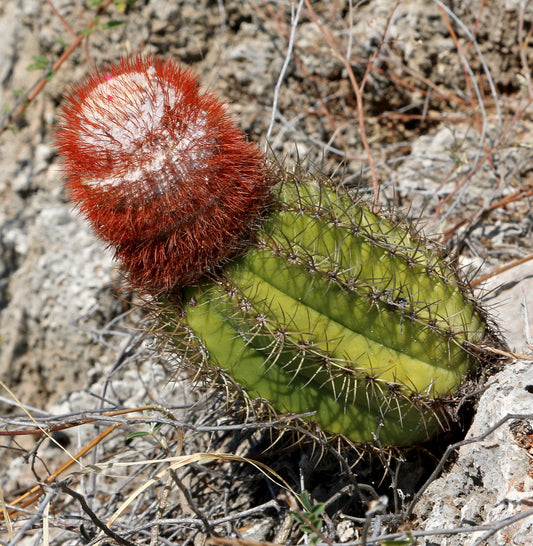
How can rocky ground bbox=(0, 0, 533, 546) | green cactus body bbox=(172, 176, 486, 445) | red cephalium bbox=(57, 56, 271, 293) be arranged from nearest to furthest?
red cephalium bbox=(57, 56, 271, 293) < green cactus body bbox=(172, 176, 486, 445) < rocky ground bbox=(0, 0, 533, 546)

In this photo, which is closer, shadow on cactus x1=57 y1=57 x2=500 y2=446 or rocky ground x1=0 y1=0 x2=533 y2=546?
shadow on cactus x1=57 y1=57 x2=500 y2=446

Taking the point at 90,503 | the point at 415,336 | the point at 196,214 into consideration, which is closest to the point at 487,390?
the point at 415,336

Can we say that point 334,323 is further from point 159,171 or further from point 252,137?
point 252,137

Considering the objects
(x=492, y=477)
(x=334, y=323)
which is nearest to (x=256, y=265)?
(x=334, y=323)

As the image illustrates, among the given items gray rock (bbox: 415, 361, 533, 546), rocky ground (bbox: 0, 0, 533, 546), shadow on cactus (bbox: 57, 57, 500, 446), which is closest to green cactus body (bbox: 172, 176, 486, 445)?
shadow on cactus (bbox: 57, 57, 500, 446)

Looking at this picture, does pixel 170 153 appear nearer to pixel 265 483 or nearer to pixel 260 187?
pixel 260 187

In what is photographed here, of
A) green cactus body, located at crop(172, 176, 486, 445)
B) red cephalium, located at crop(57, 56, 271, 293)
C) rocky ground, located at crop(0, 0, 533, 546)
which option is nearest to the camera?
red cephalium, located at crop(57, 56, 271, 293)

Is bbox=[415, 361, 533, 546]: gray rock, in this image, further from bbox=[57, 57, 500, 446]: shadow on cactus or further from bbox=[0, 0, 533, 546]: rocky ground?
bbox=[0, 0, 533, 546]: rocky ground
